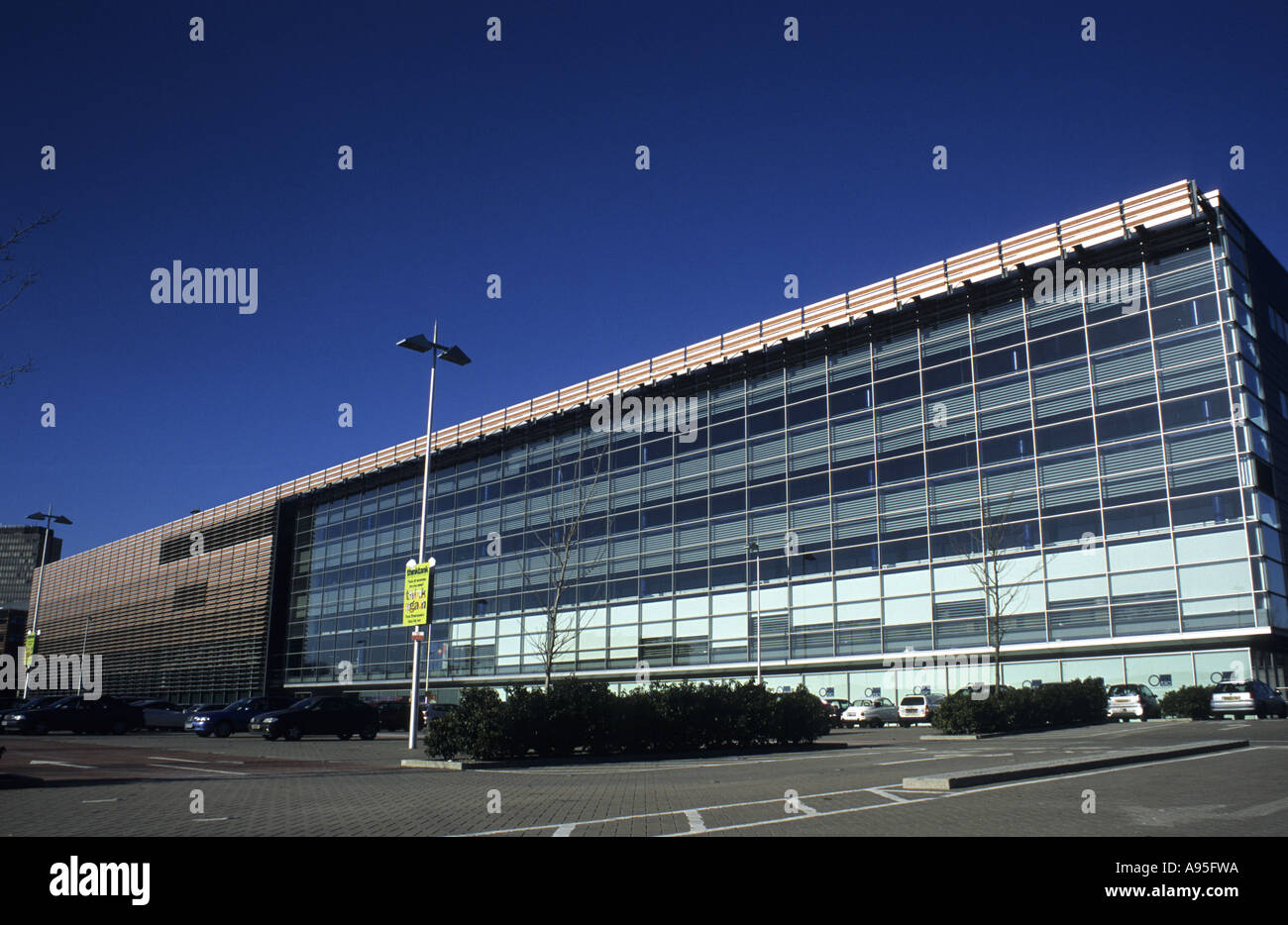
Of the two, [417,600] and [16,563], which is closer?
[417,600]

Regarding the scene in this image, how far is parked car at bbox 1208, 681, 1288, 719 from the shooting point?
34312 millimetres

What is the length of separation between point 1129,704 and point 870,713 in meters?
10.8

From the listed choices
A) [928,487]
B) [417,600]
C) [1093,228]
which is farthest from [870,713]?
[417,600]

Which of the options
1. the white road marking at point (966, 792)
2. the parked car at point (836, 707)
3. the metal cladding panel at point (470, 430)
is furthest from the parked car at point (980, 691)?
the metal cladding panel at point (470, 430)

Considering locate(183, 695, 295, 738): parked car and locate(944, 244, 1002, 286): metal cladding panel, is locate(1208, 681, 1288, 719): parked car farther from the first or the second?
locate(183, 695, 295, 738): parked car

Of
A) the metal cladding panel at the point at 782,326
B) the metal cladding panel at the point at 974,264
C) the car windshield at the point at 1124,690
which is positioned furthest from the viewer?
the metal cladding panel at the point at 782,326

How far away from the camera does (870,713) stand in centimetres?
4306

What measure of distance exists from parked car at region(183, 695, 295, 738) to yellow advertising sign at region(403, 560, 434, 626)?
14.4 m

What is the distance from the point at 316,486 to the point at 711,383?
37927 mm

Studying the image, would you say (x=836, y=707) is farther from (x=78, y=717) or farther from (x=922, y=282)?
(x=78, y=717)

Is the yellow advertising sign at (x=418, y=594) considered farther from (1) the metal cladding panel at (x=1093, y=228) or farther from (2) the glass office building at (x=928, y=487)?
(1) the metal cladding panel at (x=1093, y=228)

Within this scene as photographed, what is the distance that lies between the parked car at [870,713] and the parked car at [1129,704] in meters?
9.56

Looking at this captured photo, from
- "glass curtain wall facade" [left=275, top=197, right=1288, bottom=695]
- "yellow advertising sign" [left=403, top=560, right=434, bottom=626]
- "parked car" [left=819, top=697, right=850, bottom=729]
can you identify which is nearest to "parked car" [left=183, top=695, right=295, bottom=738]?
"glass curtain wall facade" [left=275, top=197, right=1288, bottom=695]

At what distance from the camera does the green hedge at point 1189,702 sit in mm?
35719
